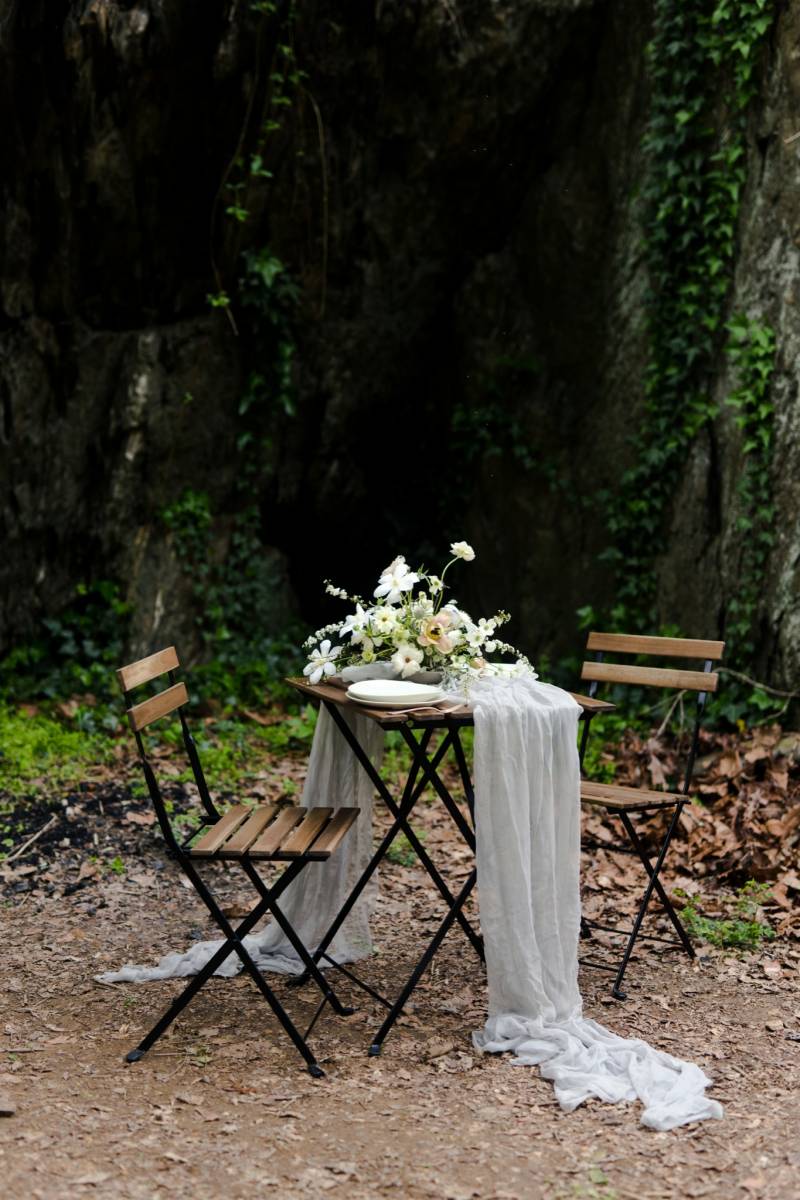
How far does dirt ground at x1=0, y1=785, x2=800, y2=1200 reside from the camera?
2979 mm

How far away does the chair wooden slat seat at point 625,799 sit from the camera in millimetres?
4285

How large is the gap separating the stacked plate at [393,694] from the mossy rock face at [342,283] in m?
3.76

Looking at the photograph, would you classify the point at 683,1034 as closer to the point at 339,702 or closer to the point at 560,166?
the point at 339,702

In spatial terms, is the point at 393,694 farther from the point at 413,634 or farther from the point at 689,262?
the point at 689,262

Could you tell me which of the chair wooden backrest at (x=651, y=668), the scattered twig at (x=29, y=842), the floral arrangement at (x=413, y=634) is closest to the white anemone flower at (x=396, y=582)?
the floral arrangement at (x=413, y=634)

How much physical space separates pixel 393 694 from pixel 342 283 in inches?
226

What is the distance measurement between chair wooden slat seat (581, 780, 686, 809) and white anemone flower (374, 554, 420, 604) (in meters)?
1.09

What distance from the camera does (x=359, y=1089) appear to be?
348 centimetres

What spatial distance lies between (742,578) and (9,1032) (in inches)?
191

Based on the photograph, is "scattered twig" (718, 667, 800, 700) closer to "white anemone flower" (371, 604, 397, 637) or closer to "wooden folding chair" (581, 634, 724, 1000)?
"wooden folding chair" (581, 634, 724, 1000)

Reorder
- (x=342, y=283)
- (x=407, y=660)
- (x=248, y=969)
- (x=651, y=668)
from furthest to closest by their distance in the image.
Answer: (x=342, y=283) → (x=651, y=668) → (x=407, y=660) → (x=248, y=969)

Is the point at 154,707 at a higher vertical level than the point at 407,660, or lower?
lower

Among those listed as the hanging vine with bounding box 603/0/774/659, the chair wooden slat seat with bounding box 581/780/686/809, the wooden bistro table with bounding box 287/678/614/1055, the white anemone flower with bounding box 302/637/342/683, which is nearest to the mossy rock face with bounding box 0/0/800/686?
the hanging vine with bounding box 603/0/774/659

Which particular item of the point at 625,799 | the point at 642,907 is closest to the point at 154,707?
the point at 625,799
